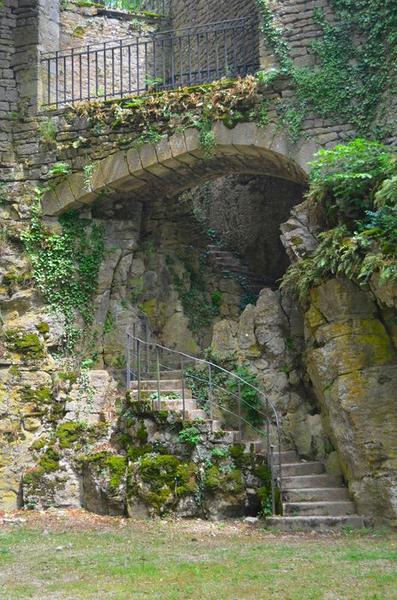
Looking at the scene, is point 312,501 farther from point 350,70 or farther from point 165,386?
point 350,70

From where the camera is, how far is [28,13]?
12.7 metres

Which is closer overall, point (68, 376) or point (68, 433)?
point (68, 433)

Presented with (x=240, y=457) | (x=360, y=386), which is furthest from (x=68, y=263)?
(x=360, y=386)

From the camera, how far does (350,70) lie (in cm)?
1081

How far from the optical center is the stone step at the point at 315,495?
28.6 feet

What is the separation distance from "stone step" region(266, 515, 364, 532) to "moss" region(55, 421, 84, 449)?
3.19 meters

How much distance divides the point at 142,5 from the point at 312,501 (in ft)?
43.4

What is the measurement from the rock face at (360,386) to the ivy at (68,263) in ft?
13.8

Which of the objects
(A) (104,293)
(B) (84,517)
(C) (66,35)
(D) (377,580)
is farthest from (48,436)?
(C) (66,35)

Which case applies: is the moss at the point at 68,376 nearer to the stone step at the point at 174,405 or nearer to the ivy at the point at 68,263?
the ivy at the point at 68,263

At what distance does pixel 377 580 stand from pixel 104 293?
23.7 ft

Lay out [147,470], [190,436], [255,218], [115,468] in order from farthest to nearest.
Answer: [255,218], [115,468], [190,436], [147,470]

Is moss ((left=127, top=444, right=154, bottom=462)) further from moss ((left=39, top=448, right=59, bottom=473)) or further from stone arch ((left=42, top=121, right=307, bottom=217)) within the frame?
stone arch ((left=42, top=121, right=307, bottom=217))

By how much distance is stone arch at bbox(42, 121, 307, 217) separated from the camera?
1108 centimetres
